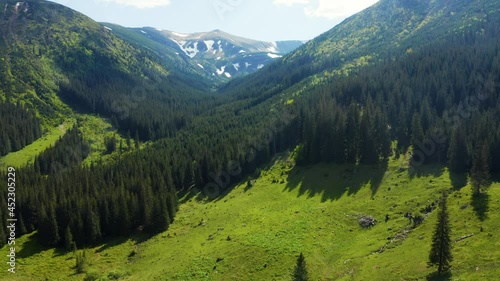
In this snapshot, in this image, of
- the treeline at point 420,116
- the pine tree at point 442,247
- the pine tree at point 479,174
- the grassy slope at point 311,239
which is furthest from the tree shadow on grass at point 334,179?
the pine tree at point 442,247

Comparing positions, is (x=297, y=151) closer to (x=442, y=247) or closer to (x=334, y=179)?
(x=334, y=179)

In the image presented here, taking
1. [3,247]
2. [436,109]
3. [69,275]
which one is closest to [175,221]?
[69,275]

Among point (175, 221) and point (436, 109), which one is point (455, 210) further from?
point (436, 109)

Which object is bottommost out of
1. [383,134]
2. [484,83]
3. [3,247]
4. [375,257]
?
[375,257]

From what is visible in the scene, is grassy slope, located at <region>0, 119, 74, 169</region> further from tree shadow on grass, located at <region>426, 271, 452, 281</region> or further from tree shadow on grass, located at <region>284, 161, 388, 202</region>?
tree shadow on grass, located at <region>426, 271, 452, 281</region>

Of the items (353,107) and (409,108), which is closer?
(353,107)

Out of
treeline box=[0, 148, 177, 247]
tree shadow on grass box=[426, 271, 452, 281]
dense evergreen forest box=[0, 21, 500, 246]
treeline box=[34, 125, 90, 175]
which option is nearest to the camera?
tree shadow on grass box=[426, 271, 452, 281]

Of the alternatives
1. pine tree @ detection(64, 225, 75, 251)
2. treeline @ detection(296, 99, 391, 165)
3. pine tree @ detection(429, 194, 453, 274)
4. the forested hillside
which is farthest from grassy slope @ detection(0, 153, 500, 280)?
treeline @ detection(296, 99, 391, 165)
